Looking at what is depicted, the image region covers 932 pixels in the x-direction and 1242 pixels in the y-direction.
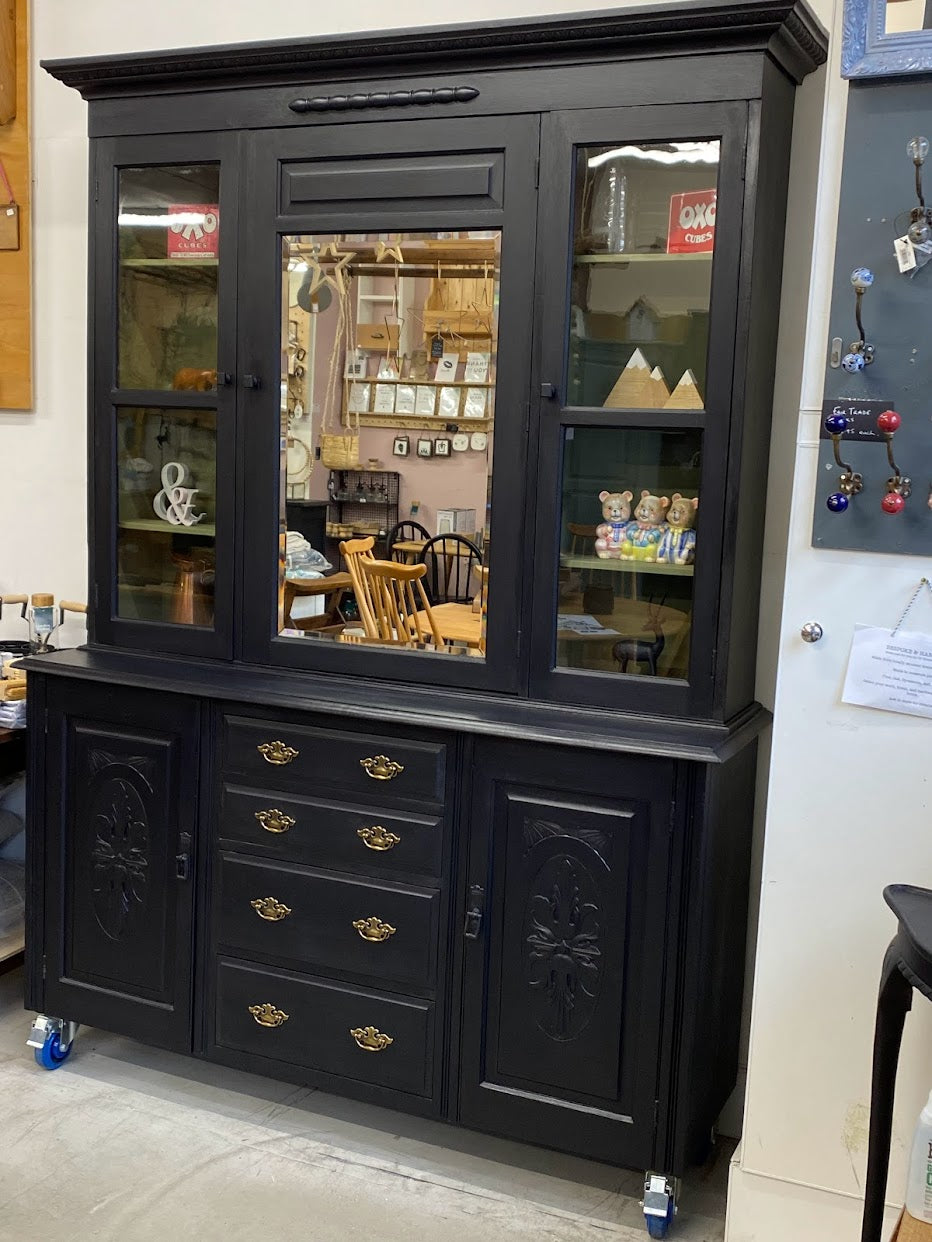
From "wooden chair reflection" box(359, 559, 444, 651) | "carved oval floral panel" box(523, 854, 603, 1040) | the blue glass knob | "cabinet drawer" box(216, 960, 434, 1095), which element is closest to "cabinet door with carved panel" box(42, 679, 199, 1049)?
"cabinet drawer" box(216, 960, 434, 1095)

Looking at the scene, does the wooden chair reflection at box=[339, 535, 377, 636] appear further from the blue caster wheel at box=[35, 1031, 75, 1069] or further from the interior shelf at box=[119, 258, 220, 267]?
the blue caster wheel at box=[35, 1031, 75, 1069]

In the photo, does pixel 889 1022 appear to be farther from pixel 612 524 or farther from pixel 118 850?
pixel 118 850

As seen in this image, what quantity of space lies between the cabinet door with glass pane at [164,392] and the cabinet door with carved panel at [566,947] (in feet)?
2.58

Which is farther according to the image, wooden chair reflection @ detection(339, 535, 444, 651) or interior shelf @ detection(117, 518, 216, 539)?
interior shelf @ detection(117, 518, 216, 539)

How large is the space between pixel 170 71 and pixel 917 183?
5.05 feet

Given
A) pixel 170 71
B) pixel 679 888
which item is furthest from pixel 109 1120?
pixel 170 71

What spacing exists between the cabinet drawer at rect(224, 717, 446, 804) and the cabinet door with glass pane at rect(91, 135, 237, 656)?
24 centimetres

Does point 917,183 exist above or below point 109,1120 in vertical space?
above

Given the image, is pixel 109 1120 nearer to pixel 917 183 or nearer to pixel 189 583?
pixel 189 583

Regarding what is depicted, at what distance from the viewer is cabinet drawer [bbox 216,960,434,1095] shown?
2.53m

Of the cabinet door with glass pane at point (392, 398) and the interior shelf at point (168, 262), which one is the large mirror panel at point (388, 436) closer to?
the cabinet door with glass pane at point (392, 398)

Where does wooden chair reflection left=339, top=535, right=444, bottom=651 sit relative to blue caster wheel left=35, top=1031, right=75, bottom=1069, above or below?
above

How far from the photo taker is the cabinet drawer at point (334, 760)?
2469 mm

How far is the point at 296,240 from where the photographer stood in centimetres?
258
